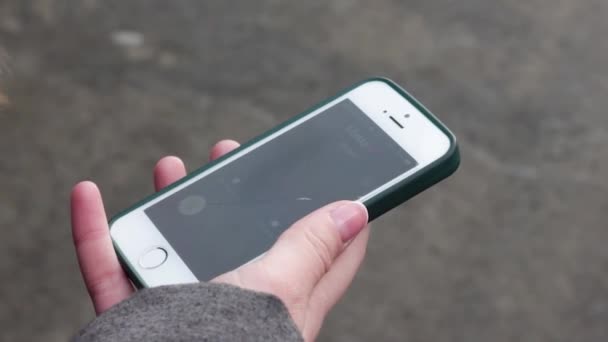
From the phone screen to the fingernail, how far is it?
0.23 feet

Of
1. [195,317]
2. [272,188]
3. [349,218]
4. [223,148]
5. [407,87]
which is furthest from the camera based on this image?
[407,87]

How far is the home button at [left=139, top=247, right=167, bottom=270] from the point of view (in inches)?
29.0

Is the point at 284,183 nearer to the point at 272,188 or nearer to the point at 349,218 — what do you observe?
the point at 272,188

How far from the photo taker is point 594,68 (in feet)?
5.24

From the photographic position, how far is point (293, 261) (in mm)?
648

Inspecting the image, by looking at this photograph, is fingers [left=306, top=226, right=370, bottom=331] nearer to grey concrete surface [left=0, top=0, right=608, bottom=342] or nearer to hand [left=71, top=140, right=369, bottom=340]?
hand [left=71, top=140, right=369, bottom=340]

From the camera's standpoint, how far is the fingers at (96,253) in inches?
29.1

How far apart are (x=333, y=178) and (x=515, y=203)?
27.9 inches

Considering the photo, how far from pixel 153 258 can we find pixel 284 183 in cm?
15

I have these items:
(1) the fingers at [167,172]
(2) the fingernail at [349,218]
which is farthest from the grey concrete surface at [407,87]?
(2) the fingernail at [349,218]

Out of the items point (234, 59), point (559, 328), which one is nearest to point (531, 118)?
point (559, 328)

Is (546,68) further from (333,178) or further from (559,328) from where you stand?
(333,178)

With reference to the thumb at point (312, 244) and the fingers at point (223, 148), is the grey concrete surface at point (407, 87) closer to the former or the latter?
the fingers at point (223, 148)

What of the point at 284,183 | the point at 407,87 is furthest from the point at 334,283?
the point at 407,87
